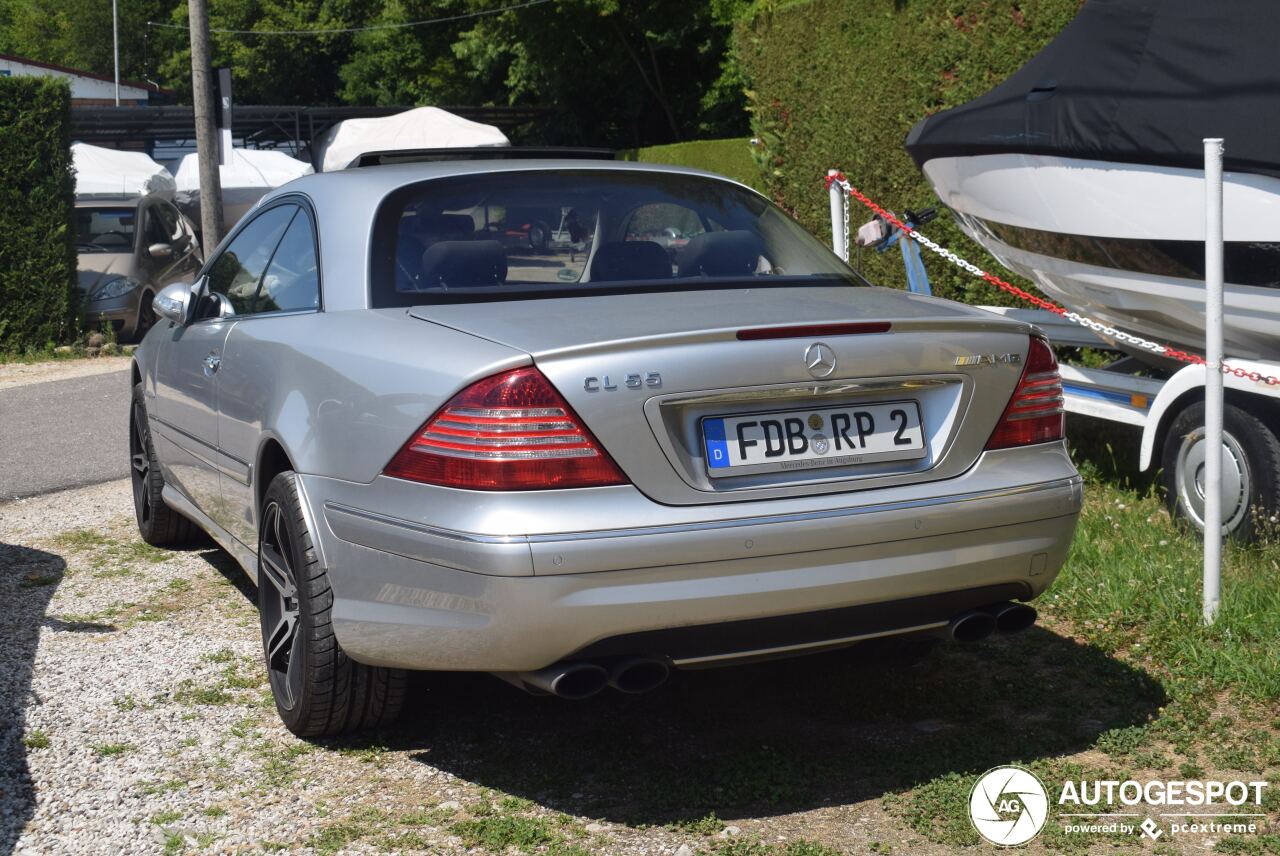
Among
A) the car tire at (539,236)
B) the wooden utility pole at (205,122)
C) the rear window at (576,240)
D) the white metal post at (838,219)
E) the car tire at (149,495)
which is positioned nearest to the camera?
the rear window at (576,240)

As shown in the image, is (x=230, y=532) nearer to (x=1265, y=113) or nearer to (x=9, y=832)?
(x=9, y=832)

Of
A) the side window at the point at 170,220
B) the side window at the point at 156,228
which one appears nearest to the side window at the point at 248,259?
the side window at the point at 156,228

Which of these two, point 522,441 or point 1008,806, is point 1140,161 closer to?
point 1008,806

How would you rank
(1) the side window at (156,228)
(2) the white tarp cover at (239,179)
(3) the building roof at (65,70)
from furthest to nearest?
(3) the building roof at (65,70) < (2) the white tarp cover at (239,179) < (1) the side window at (156,228)

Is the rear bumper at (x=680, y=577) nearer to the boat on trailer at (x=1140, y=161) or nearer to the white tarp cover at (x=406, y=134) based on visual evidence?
the boat on trailer at (x=1140, y=161)

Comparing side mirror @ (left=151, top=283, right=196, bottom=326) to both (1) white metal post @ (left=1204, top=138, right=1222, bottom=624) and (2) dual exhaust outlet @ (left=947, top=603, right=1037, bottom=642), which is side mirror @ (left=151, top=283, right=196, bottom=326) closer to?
(2) dual exhaust outlet @ (left=947, top=603, right=1037, bottom=642)

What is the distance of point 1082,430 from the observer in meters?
8.09

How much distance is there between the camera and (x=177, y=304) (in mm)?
5266

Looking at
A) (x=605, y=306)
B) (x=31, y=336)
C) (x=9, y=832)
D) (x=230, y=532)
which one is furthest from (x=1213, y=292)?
(x=31, y=336)

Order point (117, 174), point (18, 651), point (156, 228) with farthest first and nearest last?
point (117, 174), point (156, 228), point (18, 651)

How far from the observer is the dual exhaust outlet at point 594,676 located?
10.5ft

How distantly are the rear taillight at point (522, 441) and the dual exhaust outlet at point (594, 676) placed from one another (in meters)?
0.42

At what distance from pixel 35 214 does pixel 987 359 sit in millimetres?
13679

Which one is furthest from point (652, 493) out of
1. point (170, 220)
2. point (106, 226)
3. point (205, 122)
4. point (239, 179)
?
point (239, 179)
